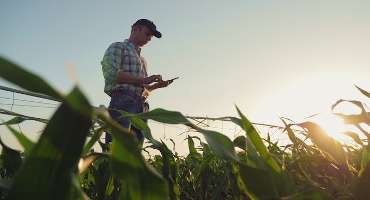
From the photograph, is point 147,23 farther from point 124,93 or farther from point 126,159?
point 126,159

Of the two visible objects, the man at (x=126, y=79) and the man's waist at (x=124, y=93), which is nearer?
the man at (x=126, y=79)

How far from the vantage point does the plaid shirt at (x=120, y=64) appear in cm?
416

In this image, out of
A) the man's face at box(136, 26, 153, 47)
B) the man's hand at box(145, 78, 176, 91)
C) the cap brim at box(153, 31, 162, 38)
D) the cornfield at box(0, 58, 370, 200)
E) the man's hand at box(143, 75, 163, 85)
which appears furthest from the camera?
the cap brim at box(153, 31, 162, 38)

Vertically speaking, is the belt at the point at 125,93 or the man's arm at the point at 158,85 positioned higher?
the man's arm at the point at 158,85

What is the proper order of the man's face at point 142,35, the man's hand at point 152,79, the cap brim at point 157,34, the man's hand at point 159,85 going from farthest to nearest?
the cap brim at point 157,34 < the man's face at point 142,35 < the man's hand at point 159,85 < the man's hand at point 152,79

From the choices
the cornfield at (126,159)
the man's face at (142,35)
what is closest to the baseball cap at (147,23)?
the man's face at (142,35)

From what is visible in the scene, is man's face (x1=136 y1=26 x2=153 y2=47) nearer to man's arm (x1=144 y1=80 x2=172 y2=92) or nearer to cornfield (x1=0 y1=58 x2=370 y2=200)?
man's arm (x1=144 y1=80 x2=172 y2=92)

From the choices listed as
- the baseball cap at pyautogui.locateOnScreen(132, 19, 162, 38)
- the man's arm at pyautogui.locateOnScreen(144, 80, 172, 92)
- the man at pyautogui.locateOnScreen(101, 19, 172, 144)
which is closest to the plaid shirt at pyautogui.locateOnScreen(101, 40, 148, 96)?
the man at pyautogui.locateOnScreen(101, 19, 172, 144)

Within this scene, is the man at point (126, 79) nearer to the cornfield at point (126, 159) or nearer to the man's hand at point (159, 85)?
Result: the man's hand at point (159, 85)

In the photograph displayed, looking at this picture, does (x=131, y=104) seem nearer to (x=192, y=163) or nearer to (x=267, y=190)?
(x=192, y=163)

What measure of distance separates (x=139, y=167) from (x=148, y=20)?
4508 millimetres

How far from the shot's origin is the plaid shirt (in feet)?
13.6

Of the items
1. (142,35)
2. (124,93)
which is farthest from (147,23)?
(124,93)

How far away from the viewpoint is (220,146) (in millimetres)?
576
